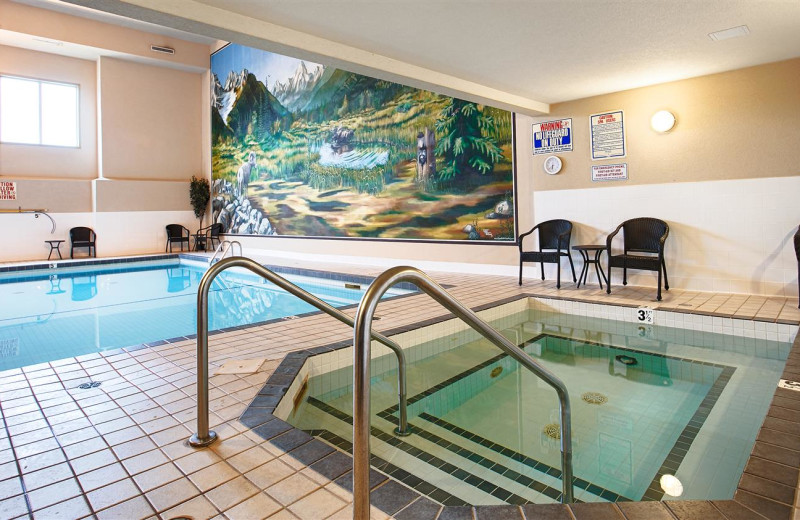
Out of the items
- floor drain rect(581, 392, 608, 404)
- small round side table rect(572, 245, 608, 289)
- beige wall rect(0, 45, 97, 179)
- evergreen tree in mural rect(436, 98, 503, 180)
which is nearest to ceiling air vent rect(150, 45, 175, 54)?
beige wall rect(0, 45, 97, 179)

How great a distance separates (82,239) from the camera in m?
11.1

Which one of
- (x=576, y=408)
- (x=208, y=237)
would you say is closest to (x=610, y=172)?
(x=576, y=408)

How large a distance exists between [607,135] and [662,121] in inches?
24.9

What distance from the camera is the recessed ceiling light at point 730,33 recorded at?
3777 mm

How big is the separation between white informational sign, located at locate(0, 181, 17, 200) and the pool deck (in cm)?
963

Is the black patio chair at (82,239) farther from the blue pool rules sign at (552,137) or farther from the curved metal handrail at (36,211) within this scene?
the blue pool rules sign at (552,137)

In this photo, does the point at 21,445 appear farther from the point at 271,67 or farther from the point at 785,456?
the point at 271,67

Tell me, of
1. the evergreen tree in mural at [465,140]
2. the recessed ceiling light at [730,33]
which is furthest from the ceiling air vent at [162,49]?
the recessed ceiling light at [730,33]

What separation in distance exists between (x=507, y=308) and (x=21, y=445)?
3.96 metres

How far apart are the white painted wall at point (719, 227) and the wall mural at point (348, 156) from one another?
158 centimetres

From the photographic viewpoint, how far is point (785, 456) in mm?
1762

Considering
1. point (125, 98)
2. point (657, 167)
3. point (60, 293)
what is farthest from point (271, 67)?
point (657, 167)

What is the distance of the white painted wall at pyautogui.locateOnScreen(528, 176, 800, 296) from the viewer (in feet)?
15.5

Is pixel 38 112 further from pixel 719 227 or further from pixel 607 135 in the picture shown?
pixel 719 227
